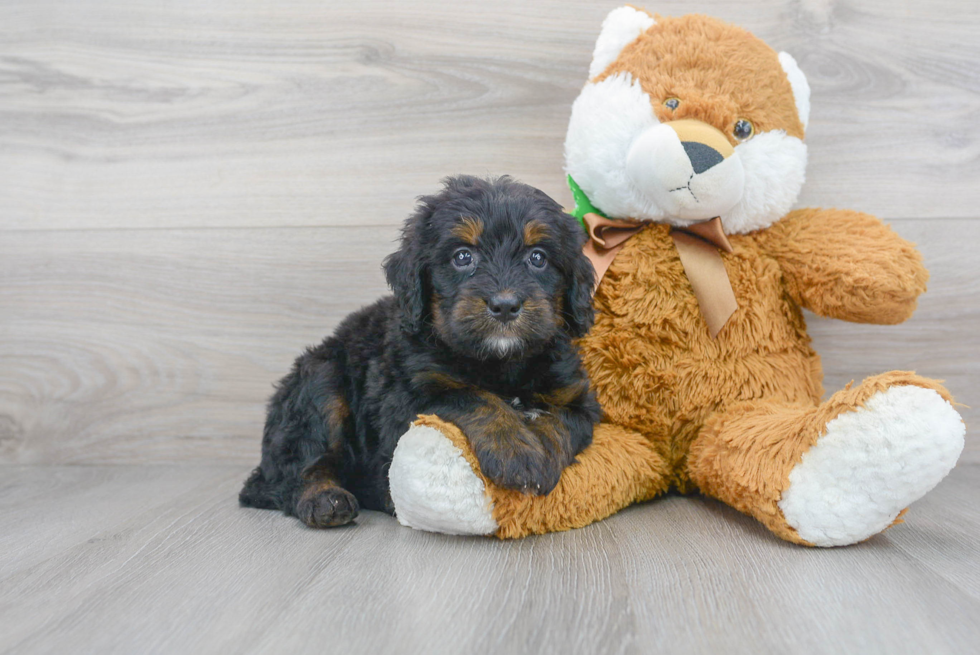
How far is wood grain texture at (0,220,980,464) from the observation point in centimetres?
257

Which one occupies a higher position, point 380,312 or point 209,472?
point 380,312

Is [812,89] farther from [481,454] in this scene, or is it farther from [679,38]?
[481,454]

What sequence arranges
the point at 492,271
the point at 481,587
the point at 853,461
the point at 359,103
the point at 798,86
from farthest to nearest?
the point at 359,103 → the point at 798,86 → the point at 492,271 → the point at 853,461 → the point at 481,587

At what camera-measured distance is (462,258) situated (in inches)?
67.9

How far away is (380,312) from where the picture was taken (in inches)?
82.8

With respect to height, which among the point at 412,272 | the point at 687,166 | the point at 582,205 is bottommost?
the point at 412,272

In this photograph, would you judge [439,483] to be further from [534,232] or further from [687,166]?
[687,166]

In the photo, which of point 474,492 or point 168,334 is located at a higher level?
point 474,492

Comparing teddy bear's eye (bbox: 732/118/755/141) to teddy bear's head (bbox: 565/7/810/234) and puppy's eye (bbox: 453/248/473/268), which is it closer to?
teddy bear's head (bbox: 565/7/810/234)

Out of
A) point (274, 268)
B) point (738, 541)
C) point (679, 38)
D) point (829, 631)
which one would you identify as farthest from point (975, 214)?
point (274, 268)

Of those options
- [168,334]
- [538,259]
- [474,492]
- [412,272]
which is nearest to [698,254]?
[538,259]

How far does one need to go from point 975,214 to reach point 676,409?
4.47 feet

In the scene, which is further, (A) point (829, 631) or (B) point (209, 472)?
(B) point (209, 472)

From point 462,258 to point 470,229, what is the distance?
0.08 metres
